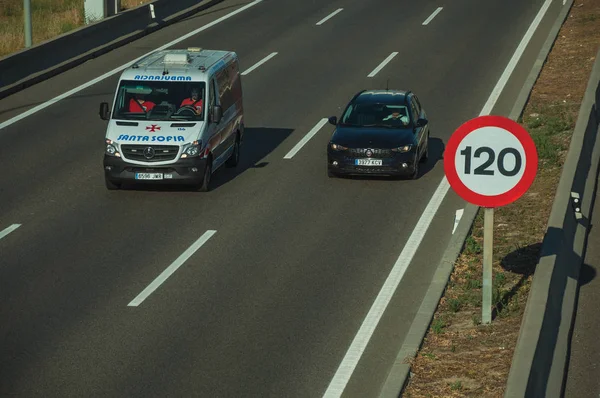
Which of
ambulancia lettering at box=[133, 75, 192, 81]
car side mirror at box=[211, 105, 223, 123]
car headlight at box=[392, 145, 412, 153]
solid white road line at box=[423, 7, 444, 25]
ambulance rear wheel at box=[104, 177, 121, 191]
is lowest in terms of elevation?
solid white road line at box=[423, 7, 444, 25]

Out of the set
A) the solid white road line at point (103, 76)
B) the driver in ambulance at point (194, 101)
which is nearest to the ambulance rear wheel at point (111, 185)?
the driver in ambulance at point (194, 101)

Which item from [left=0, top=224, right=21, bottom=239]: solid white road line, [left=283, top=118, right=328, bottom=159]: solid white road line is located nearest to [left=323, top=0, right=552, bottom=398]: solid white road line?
[left=283, top=118, right=328, bottom=159]: solid white road line

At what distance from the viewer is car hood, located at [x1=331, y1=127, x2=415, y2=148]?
22359 millimetres

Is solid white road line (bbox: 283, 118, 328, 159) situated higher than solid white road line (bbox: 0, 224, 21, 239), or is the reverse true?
solid white road line (bbox: 0, 224, 21, 239)

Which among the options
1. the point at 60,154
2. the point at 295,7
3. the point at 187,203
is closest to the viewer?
the point at 187,203

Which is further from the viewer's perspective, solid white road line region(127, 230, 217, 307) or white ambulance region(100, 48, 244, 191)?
white ambulance region(100, 48, 244, 191)

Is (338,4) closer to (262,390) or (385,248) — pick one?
(385,248)

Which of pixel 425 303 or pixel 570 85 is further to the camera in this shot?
pixel 570 85

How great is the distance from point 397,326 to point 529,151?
10.9ft

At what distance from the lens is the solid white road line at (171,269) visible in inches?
612

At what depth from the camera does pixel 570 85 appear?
95.2 feet

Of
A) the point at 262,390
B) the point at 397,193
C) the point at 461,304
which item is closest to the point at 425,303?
the point at 461,304

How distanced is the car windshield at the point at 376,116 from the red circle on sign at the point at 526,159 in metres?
10.7

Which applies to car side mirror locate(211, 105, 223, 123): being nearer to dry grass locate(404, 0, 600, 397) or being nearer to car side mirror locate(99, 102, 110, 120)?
car side mirror locate(99, 102, 110, 120)
